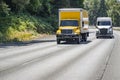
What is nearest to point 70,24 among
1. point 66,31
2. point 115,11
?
point 66,31

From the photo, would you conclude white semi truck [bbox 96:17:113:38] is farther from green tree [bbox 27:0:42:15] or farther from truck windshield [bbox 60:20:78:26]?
truck windshield [bbox 60:20:78:26]

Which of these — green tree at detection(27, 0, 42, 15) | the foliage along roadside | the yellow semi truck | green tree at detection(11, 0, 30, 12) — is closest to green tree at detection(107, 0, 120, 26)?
green tree at detection(27, 0, 42, 15)

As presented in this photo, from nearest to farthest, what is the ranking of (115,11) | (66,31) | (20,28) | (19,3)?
1. (66,31)
2. (20,28)
3. (19,3)
4. (115,11)

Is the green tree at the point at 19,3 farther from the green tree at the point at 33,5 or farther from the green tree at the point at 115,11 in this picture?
the green tree at the point at 115,11

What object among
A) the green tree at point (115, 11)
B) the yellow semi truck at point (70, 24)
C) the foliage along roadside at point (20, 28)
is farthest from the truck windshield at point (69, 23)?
the green tree at point (115, 11)

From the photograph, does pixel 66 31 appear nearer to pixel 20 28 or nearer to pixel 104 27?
pixel 20 28

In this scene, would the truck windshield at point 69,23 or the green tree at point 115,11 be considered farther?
the green tree at point 115,11

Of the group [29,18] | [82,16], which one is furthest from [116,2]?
[82,16]

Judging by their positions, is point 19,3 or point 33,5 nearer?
point 19,3

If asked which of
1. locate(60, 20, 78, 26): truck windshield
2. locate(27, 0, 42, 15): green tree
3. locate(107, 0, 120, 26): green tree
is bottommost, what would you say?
locate(107, 0, 120, 26): green tree

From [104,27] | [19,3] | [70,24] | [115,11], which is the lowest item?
[115,11]

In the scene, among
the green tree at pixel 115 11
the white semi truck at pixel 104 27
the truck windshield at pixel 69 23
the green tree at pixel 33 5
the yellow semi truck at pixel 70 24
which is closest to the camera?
the yellow semi truck at pixel 70 24

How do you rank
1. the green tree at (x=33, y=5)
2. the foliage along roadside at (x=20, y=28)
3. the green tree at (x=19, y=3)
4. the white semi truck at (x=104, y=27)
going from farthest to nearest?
the green tree at (x=33, y=5) → the green tree at (x=19, y=3) → the white semi truck at (x=104, y=27) → the foliage along roadside at (x=20, y=28)

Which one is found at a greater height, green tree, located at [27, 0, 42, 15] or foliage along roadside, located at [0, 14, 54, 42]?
green tree, located at [27, 0, 42, 15]
